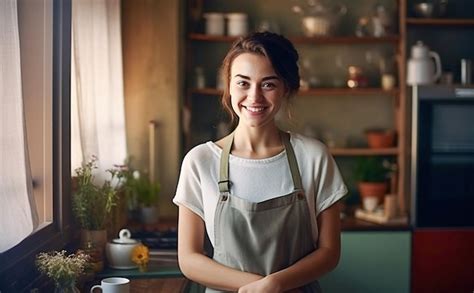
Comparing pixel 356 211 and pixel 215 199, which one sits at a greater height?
pixel 215 199

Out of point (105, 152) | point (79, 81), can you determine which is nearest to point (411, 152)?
point (105, 152)

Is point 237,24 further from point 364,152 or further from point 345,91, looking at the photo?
point 364,152

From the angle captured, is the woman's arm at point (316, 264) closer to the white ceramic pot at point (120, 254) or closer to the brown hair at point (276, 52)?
the brown hair at point (276, 52)

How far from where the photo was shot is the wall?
4.32 meters

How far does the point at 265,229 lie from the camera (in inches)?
82.9

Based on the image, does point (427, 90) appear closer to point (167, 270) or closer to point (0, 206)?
point (167, 270)

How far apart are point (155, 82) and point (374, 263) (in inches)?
59.5

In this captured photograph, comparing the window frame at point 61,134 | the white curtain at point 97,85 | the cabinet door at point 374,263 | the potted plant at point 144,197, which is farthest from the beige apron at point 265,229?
the cabinet door at point 374,263

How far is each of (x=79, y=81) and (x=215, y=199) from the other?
4.64 feet

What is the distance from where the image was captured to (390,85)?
4656 mm

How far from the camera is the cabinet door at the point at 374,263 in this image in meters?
4.26

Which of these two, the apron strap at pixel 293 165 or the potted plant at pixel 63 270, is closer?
the apron strap at pixel 293 165

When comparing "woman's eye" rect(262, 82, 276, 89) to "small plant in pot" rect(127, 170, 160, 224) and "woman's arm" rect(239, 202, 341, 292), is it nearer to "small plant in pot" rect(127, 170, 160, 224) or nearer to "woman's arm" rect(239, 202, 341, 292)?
"woman's arm" rect(239, 202, 341, 292)

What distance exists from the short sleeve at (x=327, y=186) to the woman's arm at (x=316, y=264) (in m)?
0.02
